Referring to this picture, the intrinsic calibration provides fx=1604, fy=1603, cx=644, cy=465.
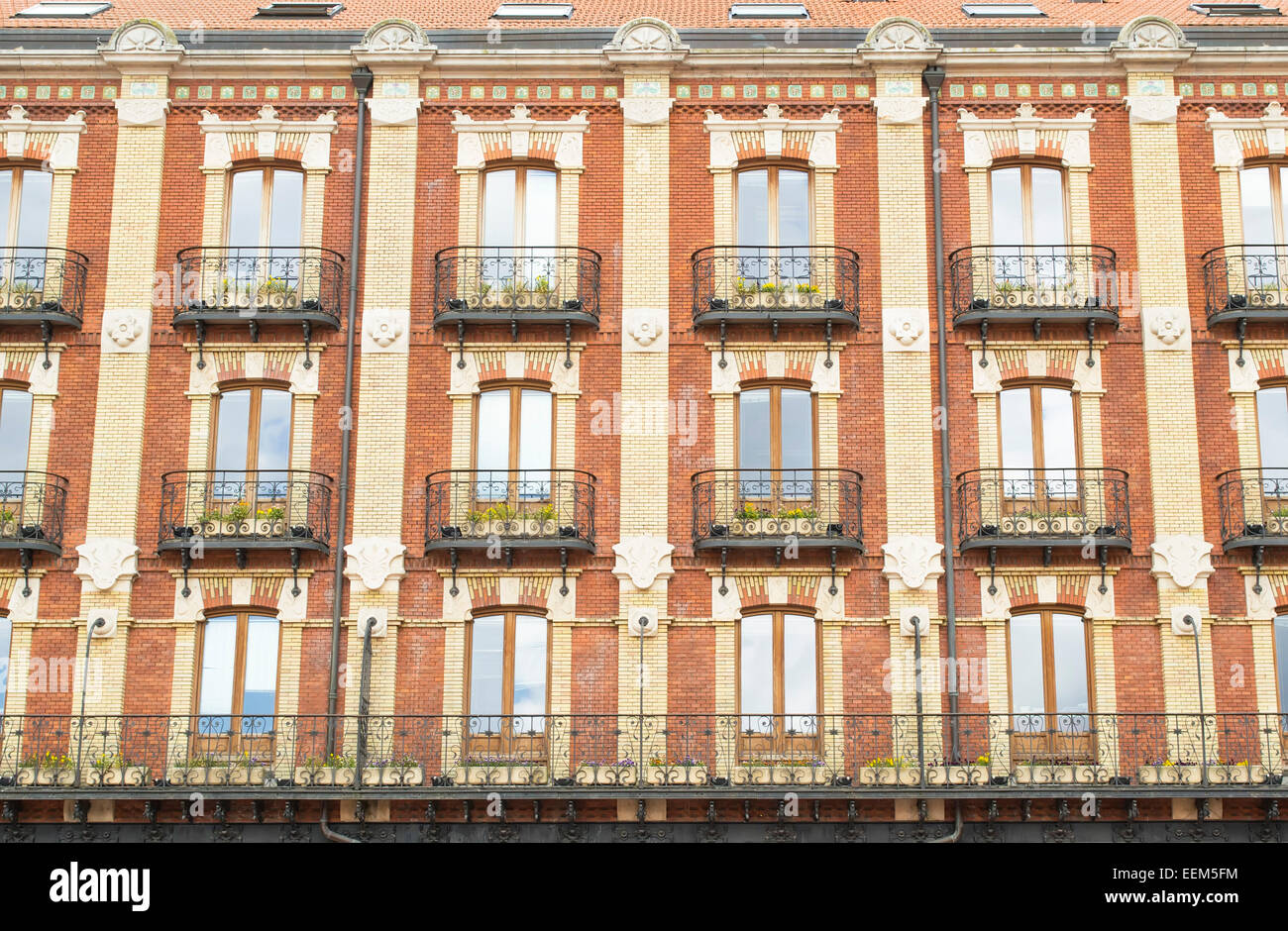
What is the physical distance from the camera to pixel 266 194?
24703mm

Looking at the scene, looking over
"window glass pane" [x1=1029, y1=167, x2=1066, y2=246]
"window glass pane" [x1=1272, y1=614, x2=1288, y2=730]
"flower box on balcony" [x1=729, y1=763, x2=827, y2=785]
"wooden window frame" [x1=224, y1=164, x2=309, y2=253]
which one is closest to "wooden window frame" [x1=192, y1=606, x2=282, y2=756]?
"wooden window frame" [x1=224, y1=164, x2=309, y2=253]

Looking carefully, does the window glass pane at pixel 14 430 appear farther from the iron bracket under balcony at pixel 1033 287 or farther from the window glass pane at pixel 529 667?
the iron bracket under balcony at pixel 1033 287

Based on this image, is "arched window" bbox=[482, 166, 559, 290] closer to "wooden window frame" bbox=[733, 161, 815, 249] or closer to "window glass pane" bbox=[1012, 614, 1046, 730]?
"wooden window frame" bbox=[733, 161, 815, 249]

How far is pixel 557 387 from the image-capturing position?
77.2ft

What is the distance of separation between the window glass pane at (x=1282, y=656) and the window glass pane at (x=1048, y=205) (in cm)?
641

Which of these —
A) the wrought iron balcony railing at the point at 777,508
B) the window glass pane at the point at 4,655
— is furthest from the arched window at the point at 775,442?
the window glass pane at the point at 4,655

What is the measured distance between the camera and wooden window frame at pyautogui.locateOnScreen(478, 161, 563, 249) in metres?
24.4

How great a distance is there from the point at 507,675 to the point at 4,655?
7.17 metres

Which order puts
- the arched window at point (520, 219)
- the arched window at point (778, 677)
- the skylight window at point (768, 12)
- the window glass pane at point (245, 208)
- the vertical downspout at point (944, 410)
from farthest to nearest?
1. the skylight window at point (768, 12)
2. the window glass pane at point (245, 208)
3. the arched window at point (520, 219)
4. the vertical downspout at point (944, 410)
5. the arched window at point (778, 677)

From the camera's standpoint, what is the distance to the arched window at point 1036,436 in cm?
2311
